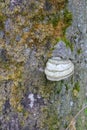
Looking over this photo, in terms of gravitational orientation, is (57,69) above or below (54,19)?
below

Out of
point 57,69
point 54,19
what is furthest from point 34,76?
point 54,19

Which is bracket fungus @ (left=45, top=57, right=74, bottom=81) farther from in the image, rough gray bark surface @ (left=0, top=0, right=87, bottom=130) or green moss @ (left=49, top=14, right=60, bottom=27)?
green moss @ (left=49, top=14, right=60, bottom=27)

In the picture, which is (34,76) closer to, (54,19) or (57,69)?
(57,69)

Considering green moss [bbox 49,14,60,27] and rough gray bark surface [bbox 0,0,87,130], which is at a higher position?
green moss [bbox 49,14,60,27]

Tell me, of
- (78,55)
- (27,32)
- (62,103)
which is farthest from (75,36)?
(62,103)

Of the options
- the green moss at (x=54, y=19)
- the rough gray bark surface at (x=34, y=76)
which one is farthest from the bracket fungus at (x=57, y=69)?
the green moss at (x=54, y=19)

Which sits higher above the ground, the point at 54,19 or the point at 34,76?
the point at 54,19

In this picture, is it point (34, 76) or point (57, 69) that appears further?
point (34, 76)

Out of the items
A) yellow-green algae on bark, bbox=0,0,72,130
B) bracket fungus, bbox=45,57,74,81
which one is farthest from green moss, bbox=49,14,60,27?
bracket fungus, bbox=45,57,74,81

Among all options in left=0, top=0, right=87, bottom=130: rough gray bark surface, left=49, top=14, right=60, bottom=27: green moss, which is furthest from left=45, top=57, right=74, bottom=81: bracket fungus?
left=49, top=14, right=60, bottom=27: green moss
